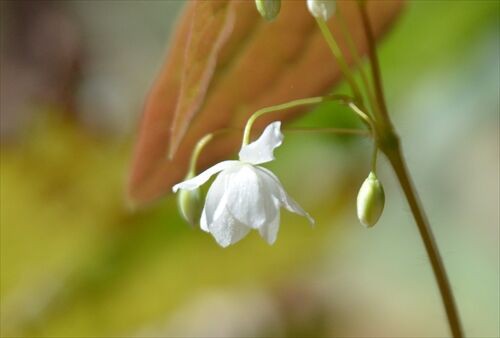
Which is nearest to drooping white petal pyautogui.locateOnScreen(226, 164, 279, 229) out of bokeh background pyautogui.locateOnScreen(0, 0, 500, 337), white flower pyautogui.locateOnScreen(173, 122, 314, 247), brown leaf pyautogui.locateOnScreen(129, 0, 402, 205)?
white flower pyautogui.locateOnScreen(173, 122, 314, 247)

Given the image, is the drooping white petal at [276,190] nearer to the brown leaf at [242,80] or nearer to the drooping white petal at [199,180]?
the drooping white petal at [199,180]

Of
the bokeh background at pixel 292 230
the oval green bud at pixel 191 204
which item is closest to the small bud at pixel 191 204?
the oval green bud at pixel 191 204

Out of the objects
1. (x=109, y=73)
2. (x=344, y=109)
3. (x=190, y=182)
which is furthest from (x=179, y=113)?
(x=109, y=73)

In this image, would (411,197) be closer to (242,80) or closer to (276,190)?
(276,190)

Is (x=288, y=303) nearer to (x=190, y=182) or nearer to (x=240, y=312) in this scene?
(x=240, y=312)

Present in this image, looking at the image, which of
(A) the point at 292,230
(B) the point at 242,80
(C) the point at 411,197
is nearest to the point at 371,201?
(C) the point at 411,197

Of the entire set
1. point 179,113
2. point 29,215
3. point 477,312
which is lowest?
point 477,312

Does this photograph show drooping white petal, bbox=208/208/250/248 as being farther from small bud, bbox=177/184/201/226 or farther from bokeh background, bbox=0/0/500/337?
bokeh background, bbox=0/0/500/337
